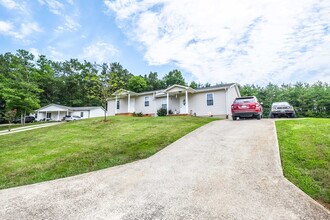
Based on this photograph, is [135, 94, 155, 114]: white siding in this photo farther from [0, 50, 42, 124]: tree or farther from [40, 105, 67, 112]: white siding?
[40, 105, 67, 112]: white siding

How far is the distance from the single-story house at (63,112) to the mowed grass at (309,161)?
38.4 metres

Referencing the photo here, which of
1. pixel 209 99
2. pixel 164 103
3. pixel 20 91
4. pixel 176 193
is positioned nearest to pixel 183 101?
pixel 164 103

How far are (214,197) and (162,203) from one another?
0.93 m

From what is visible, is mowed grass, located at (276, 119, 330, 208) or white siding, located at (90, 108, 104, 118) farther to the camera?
white siding, located at (90, 108, 104, 118)

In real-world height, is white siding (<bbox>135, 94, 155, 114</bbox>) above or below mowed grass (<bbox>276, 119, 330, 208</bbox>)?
above

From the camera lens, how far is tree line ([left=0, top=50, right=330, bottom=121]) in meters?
23.6

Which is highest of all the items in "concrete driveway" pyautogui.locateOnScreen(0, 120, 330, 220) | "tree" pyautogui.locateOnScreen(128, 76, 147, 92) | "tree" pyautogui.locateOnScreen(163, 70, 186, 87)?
"tree" pyautogui.locateOnScreen(163, 70, 186, 87)

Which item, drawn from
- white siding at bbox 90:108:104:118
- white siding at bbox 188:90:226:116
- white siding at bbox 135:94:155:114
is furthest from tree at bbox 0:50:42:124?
white siding at bbox 188:90:226:116

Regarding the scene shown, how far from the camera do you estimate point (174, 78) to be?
41.9 m

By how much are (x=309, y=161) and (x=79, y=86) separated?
49317 millimetres

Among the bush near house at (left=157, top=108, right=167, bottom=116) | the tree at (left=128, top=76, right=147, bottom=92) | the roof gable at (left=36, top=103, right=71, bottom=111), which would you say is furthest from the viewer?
→ the roof gable at (left=36, top=103, right=71, bottom=111)

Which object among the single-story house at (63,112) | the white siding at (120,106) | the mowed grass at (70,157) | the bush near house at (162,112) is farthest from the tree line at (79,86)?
the mowed grass at (70,157)

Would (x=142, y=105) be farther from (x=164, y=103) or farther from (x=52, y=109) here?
(x=52, y=109)

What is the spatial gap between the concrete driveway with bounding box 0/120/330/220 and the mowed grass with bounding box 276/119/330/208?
0.25 m
